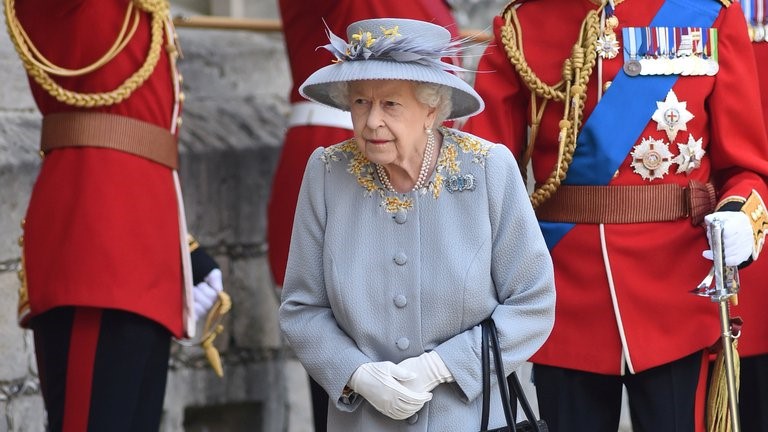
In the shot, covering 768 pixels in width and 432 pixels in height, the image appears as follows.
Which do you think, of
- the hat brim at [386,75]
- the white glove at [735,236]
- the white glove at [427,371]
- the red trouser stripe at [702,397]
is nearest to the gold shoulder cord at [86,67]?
the hat brim at [386,75]

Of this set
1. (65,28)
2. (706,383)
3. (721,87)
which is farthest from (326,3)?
(706,383)

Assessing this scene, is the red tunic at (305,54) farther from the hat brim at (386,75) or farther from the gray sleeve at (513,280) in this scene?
the gray sleeve at (513,280)

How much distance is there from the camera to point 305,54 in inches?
220

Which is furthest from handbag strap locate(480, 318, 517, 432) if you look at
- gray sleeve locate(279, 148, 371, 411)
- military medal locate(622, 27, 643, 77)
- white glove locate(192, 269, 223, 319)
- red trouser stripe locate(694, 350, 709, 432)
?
white glove locate(192, 269, 223, 319)

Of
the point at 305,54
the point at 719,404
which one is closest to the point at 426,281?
the point at 719,404

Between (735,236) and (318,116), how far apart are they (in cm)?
164

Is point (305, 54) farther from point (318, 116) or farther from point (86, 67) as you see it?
point (86, 67)

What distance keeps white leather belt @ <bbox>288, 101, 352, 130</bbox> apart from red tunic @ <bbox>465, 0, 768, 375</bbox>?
0.87 meters

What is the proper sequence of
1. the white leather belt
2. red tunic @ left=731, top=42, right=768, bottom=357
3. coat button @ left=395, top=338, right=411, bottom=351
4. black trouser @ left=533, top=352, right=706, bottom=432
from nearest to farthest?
1. coat button @ left=395, top=338, right=411, bottom=351
2. black trouser @ left=533, top=352, right=706, bottom=432
3. red tunic @ left=731, top=42, right=768, bottom=357
4. the white leather belt

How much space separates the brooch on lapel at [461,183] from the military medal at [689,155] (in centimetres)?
85

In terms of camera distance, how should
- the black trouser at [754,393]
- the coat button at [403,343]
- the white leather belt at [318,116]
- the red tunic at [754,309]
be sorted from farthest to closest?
the white leather belt at [318,116]
the black trouser at [754,393]
the red tunic at [754,309]
the coat button at [403,343]

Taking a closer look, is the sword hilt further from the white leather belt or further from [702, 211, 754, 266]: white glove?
the white leather belt

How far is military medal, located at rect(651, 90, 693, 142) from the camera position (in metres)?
4.76

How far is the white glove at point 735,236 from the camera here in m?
4.57
